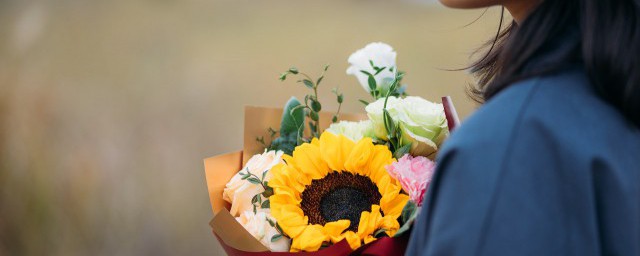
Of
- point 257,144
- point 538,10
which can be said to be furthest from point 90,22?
point 538,10

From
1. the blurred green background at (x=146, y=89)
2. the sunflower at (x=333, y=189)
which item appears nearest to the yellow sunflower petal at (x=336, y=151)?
the sunflower at (x=333, y=189)

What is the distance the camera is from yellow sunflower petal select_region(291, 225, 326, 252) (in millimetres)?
573

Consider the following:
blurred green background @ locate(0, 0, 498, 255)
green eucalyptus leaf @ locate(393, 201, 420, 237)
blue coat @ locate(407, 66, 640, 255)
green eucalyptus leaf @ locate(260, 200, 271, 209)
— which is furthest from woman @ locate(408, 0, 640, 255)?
blurred green background @ locate(0, 0, 498, 255)

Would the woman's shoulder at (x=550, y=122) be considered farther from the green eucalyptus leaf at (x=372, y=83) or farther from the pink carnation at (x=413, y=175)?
the green eucalyptus leaf at (x=372, y=83)

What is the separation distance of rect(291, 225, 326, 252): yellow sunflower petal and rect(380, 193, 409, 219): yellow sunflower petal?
6 centimetres

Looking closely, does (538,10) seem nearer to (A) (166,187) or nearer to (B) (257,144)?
(B) (257,144)

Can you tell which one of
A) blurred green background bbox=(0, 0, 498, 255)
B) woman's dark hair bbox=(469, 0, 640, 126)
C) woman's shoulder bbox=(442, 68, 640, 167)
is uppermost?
woman's dark hair bbox=(469, 0, 640, 126)

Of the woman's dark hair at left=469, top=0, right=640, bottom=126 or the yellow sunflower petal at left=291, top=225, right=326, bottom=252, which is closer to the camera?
the woman's dark hair at left=469, top=0, right=640, bottom=126

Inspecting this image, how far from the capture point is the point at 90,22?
2115 millimetres

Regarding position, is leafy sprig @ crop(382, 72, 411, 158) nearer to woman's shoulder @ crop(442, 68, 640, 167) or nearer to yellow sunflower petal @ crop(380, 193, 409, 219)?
yellow sunflower petal @ crop(380, 193, 409, 219)

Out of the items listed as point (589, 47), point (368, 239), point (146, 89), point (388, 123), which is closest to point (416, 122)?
point (388, 123)

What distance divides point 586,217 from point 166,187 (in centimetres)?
187

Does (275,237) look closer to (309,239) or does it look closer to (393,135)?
(309,239)

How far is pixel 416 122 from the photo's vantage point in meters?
0.64
